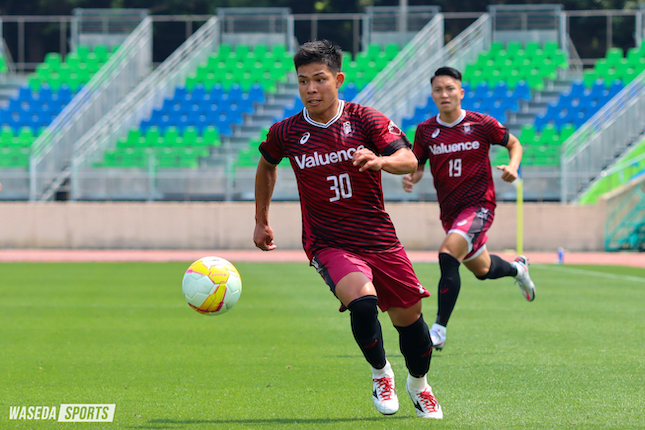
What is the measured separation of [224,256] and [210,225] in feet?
6.42

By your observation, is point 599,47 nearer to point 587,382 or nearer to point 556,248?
point 556,248

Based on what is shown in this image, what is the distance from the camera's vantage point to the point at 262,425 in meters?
4.62

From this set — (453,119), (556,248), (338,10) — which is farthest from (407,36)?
(453,119)

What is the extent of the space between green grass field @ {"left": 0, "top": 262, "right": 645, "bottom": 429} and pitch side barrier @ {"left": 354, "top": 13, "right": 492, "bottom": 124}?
47.8 ft

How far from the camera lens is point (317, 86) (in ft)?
15.9

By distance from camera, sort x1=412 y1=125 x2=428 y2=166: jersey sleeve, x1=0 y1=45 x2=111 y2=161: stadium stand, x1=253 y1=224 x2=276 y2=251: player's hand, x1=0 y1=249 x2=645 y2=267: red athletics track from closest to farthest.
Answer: x1=253 y1=224 x2=276 y2=251: player's hand < x1=412 y1=125 x2=428 y2=166: jersey sleeve < x1=0 y1=249 x2=645 y2=267: red athletics track < x1=0 y1=45 x2=111 y2=161: stadium stand

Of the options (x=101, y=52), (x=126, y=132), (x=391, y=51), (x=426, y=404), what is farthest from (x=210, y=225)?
(x=426, y=404)

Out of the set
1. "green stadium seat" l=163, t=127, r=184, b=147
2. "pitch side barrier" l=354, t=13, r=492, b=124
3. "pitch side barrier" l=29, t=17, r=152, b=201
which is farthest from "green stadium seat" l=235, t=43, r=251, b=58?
"green stadium seat" l=163, t=127, r=184, b=147

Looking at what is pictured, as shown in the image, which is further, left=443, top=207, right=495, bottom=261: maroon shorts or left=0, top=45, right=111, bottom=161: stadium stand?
left=0, top=45, right=111, bottom=161: stadium stand

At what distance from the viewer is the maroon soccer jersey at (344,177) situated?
16.1 ft

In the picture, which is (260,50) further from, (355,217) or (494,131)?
(355,217)

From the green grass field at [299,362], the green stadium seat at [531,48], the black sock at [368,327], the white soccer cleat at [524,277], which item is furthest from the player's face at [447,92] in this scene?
the green stadium seat at [531,48]

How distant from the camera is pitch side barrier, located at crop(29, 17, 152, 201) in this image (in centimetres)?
2269

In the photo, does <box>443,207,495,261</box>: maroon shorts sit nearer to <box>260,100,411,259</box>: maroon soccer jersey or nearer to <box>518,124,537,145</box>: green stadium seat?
<box>260,100,411,259</box>: maroon soccer jersey
